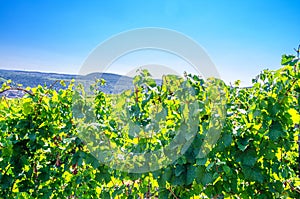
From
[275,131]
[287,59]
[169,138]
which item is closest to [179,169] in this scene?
[169,138]

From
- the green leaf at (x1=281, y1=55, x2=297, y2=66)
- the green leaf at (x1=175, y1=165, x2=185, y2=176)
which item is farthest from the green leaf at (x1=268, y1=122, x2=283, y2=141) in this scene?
the green leaf at (x1=175, y1=165, x2=185, y2=176)

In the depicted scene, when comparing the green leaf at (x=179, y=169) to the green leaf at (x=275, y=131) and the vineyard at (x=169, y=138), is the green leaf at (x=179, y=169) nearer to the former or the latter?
the vineyard at (x=169, y=138)

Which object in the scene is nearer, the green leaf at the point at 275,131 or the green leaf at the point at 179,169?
the green leaf at the point at 275,131

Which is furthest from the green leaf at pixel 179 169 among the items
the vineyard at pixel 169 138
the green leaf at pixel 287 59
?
the green leaf at pixel 287 59

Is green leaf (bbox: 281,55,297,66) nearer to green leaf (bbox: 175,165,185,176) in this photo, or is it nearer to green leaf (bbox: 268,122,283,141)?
green leaf (bbox: 268,122,283,141)

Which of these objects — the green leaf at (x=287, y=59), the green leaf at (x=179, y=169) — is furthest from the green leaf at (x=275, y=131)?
the green leaf at (x=179, y=169)

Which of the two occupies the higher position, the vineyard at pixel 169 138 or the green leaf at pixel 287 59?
the green leaf at pixel 287 59

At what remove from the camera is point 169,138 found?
1.72 m

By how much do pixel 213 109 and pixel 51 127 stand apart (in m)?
1.33

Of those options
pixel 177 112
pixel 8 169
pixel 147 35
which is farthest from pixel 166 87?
pixel 8 169

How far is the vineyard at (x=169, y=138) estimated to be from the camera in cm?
162

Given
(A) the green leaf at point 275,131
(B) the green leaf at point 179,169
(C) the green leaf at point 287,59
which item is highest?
(C) the green leaf at point 287,59

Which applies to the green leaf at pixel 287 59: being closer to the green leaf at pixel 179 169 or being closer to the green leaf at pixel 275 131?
the green leaf at pixel 275 131

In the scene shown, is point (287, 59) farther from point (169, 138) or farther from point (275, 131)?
point (169, 138)
